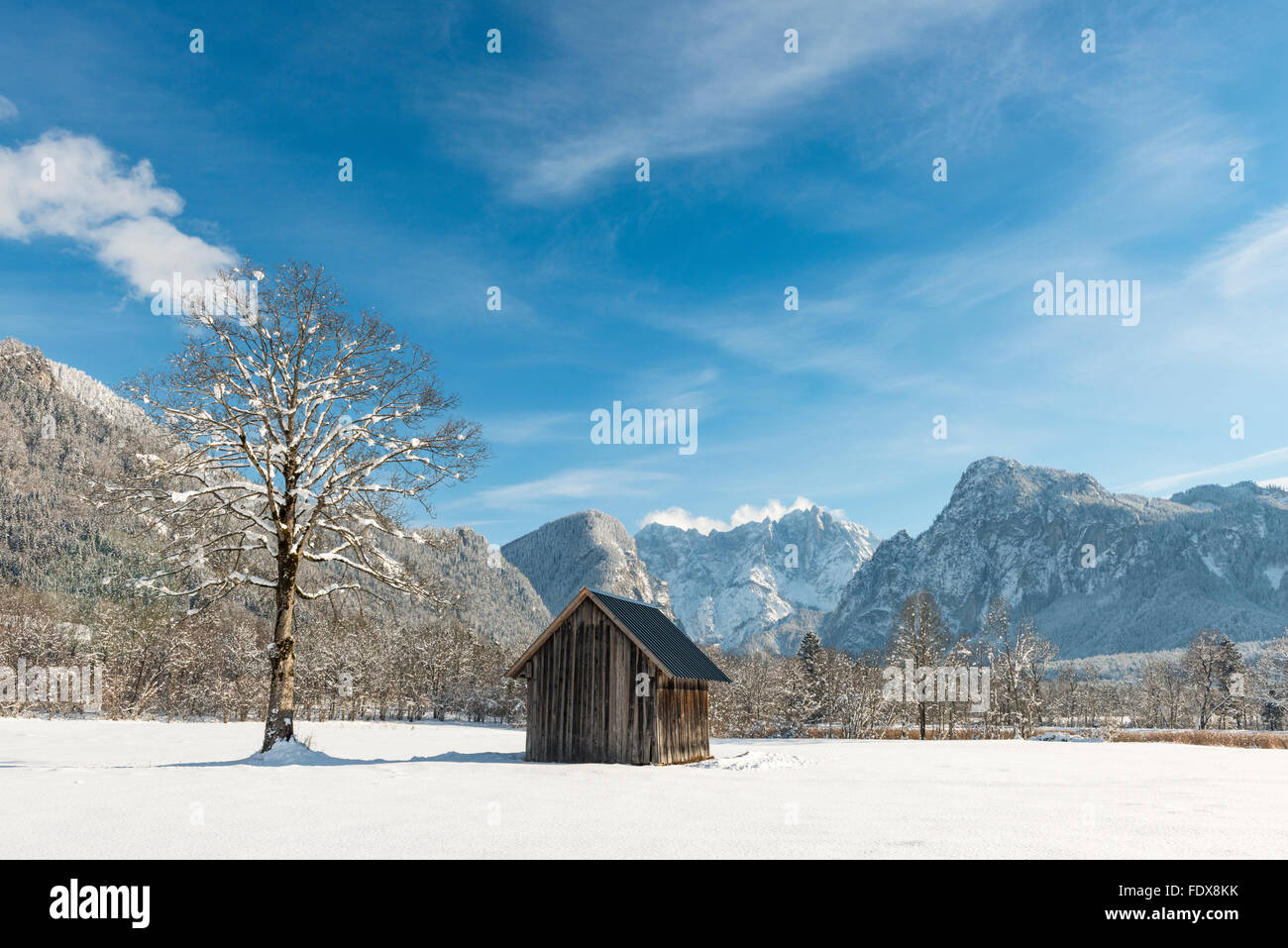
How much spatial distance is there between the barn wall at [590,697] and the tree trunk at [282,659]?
27.6 ft

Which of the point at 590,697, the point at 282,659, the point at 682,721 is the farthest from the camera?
the point at 682,721

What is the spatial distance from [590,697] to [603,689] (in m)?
0.59

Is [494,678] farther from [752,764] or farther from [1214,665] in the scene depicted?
[1214,665]

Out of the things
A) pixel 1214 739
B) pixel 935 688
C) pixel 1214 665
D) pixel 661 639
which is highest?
pixel 661 639

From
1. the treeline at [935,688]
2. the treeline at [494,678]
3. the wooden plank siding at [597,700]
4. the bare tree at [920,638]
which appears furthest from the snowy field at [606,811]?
the treeline at [935,688]

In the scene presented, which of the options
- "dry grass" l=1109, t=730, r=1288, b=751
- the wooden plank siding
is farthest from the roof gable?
"dry grass" l=1109, t=730, r=1288, b=751

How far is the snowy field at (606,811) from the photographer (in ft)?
31.4

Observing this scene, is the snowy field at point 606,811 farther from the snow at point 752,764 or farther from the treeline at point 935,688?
the treeline at point 935,688

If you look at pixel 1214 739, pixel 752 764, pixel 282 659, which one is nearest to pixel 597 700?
pixel 752 764

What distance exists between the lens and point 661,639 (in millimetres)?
28719

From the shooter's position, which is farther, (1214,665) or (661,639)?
(1214,665)
